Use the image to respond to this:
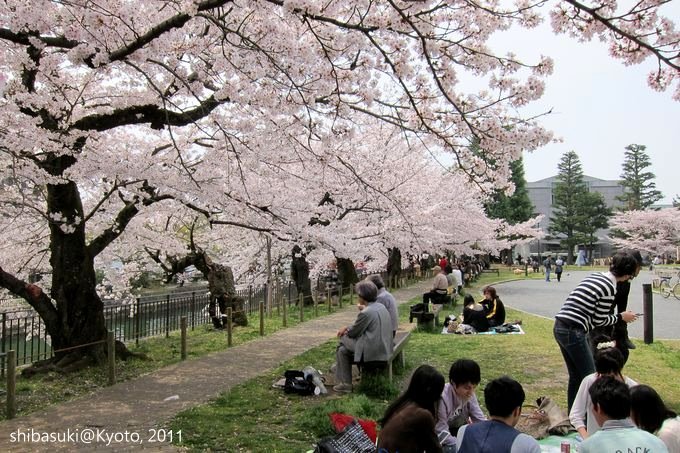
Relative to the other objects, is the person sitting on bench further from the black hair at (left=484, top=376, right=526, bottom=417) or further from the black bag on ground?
the black hair at (left=484, top=376, right=526, bottom=417)

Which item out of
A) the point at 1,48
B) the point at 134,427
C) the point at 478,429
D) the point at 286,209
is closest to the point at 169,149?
the point at 286,209

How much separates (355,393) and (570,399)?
2.57m

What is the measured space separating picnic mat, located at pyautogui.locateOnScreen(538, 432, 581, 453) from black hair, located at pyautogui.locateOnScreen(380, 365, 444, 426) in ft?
4.79

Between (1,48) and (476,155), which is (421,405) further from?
(1,48)

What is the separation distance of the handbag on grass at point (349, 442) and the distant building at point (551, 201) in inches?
2916

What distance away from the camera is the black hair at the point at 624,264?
16.1 ft

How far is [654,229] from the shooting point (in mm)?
54531

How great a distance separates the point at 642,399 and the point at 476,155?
3.68 meters

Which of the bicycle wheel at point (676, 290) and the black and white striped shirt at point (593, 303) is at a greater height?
the black and white striped shirt at point (593, 303)

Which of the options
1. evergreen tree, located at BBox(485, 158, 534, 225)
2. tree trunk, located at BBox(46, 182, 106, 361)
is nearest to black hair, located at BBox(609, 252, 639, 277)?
tree trunk, located at BBox(46, 182, 106, 361)

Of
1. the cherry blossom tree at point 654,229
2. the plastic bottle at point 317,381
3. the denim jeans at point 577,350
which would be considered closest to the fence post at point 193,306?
the plastic bottle at point 317,381

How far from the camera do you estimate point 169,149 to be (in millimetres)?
10602

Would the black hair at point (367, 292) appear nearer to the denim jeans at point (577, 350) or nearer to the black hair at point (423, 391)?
the denim jeans at point (577, 350)

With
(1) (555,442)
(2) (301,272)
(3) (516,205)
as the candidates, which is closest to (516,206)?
(3) (516,205)
